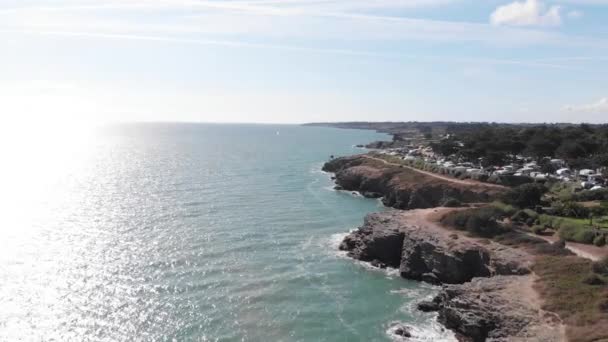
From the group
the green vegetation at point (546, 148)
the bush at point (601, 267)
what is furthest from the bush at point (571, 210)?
the green vegetation at point (546, 148)

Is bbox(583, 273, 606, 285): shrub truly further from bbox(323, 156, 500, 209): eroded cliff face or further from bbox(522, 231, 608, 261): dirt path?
bbox(323, 156, 500, 209): eroded cliff face

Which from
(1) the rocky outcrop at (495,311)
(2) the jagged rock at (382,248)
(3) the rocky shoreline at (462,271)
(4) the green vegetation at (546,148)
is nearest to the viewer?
(1) the rocky outcrop at (495,311)

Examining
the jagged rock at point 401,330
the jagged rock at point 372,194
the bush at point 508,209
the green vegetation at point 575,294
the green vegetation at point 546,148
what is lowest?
the jagged rock at point 401,330

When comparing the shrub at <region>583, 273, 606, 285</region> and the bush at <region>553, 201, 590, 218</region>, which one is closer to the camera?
the shrub at <region>583, 273, 606, 285</region>

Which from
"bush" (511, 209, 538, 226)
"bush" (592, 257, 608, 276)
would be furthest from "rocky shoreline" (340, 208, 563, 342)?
"bush" (511, 209, 538, 226)

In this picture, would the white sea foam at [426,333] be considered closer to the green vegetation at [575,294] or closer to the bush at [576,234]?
the green vegetation at [575,294]

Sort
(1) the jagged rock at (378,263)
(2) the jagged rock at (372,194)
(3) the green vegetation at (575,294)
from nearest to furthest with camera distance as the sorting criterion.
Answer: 1. (3) the green vegetation at (575,294)
2. (1) the jagged rock at (378,263)
3. (2) the jagged rock at (372,194)

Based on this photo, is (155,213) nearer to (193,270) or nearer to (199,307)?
(193,270)
